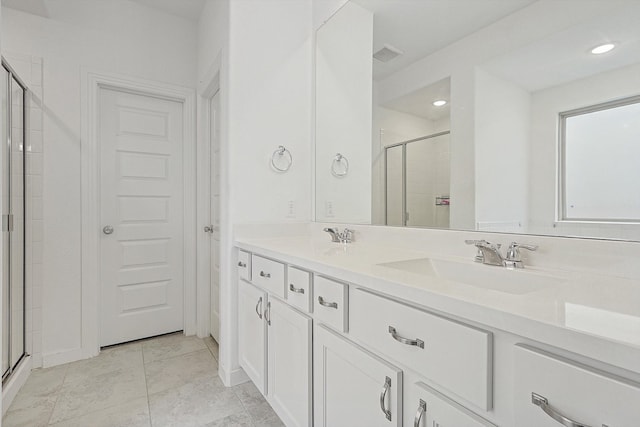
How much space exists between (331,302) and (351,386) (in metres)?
0.25

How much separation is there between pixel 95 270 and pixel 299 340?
1.86 m

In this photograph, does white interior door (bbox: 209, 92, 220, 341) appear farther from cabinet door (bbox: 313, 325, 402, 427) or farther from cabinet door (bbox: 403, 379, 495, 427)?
cabinet door (bbox: 403, 379, 495, 427)

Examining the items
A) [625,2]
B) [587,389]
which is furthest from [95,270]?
[625,2]

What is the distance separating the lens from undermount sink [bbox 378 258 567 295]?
35.4 inches

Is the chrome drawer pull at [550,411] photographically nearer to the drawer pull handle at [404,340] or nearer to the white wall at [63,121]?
the drawer pull handle at [404,340]

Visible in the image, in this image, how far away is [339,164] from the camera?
1975 mm

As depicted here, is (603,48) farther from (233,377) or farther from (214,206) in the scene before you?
(214,206)

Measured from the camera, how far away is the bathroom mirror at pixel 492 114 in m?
0.91

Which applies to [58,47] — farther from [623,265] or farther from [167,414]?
[623,265]

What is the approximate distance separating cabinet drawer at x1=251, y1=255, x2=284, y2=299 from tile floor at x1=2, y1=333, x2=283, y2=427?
70cm

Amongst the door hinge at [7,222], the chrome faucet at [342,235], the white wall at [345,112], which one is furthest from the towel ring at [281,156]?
the door hinge at [7,222]

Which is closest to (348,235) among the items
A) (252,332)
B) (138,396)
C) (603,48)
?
(252,332)

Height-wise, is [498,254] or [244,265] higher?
[498,254]

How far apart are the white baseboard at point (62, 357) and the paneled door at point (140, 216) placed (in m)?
0.18
